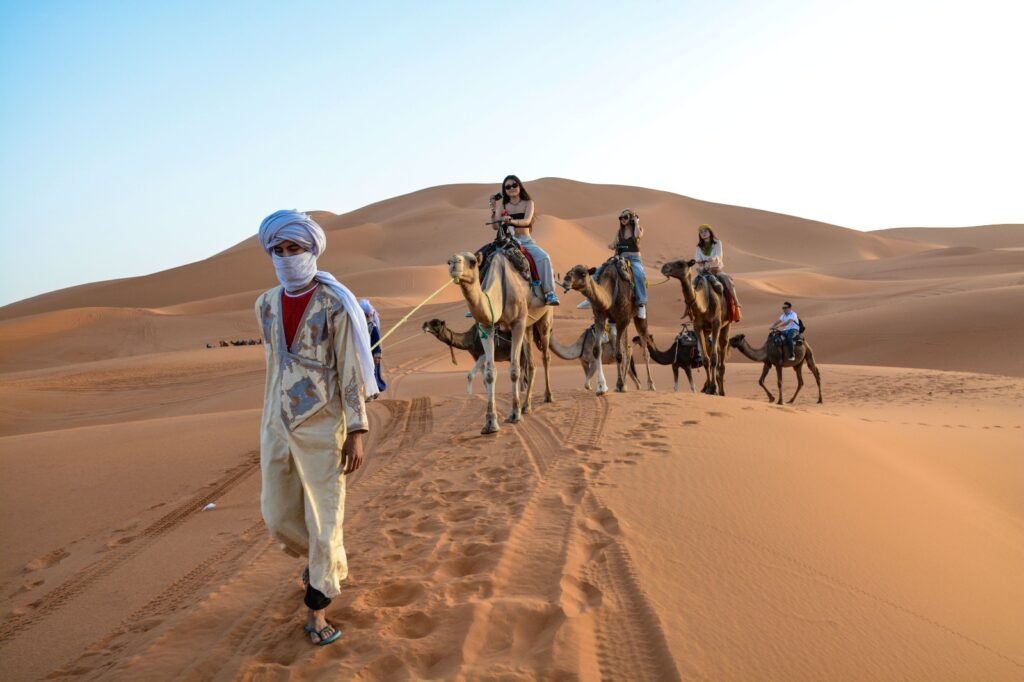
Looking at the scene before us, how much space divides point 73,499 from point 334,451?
206 inches

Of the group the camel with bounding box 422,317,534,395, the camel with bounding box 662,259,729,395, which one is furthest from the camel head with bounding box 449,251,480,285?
the camel with bounding box 662,259,729,395

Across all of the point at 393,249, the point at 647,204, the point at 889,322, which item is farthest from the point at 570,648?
the point at 647,204

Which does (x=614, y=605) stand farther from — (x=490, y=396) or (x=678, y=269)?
(x=678, y=269)

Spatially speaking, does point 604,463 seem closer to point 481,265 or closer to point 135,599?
point 481,265

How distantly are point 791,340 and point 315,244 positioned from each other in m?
14.6

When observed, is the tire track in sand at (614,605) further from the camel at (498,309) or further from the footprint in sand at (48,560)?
the footprint in sand at (48,560)

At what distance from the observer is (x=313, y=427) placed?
3895 mm

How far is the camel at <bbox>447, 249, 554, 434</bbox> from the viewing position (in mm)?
7992

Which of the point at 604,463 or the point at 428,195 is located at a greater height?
the point at 428,195

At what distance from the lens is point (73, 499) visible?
746cm

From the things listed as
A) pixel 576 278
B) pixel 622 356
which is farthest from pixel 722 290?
pixel 576 278

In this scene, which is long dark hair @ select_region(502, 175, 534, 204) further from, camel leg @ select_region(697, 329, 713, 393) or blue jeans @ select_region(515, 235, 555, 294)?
camel leg @ select_region(697, 329, 713, 393)

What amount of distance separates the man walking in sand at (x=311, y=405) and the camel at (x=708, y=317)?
28.9 feet

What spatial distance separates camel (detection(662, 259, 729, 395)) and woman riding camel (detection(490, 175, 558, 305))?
123 inches
